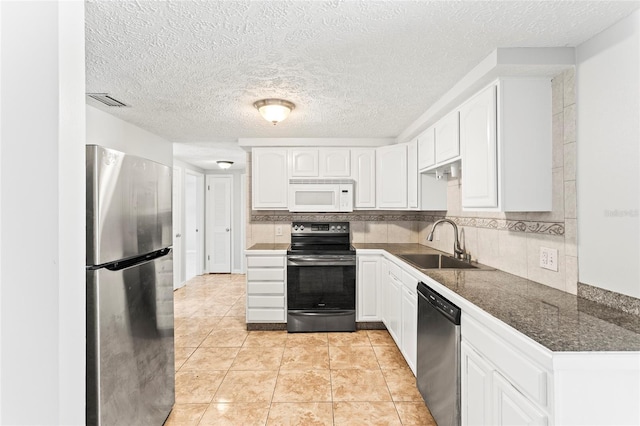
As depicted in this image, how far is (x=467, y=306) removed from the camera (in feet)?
5.30

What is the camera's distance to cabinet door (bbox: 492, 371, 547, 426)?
1157 mm

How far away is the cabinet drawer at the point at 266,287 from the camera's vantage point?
12.0ft

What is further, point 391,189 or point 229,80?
point 391,189

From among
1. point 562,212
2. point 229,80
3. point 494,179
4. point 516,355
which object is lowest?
point 516,355

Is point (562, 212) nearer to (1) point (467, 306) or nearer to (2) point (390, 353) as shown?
(1) point (467, 306)

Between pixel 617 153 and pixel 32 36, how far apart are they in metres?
2.27

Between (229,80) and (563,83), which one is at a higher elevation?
(229,80)

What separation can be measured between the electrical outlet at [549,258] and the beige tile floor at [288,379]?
1.20 metres

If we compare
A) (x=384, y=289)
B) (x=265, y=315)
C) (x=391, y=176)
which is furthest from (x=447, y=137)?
(x=265, y=315)

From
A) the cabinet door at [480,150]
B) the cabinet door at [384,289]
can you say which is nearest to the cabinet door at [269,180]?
the cabinet door at [384,289]

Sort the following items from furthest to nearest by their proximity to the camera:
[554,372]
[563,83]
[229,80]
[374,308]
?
[374,308] < [229,80] < [563,83] < [554,372]

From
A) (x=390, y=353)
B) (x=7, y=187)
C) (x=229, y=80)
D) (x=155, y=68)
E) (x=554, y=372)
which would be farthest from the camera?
(x=390, y=353)

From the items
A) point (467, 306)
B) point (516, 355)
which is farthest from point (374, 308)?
point (516, 355)

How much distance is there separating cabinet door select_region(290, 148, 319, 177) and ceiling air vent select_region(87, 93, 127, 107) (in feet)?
5.92
